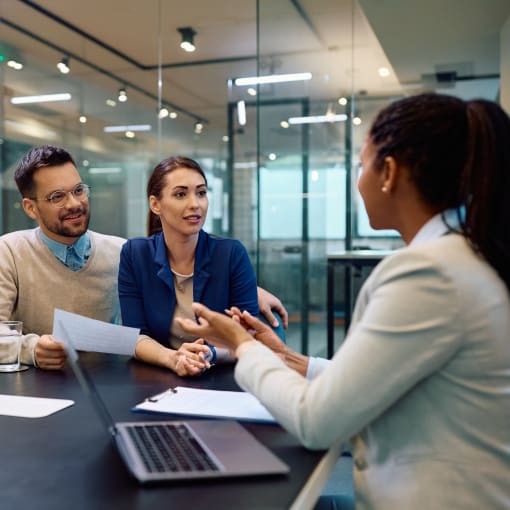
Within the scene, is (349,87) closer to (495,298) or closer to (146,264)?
(146,264)

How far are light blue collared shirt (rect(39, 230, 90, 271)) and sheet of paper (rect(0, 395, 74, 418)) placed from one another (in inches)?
29.7

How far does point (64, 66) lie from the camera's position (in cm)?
479

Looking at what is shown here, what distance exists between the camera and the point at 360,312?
967mm

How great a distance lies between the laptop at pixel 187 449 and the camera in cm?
83

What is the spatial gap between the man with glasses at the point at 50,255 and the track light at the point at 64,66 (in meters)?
3.10

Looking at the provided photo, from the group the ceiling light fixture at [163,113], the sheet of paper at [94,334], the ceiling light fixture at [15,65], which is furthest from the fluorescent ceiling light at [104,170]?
the sheet of paper at [94,334]

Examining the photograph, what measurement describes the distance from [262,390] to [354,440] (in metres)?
0.18

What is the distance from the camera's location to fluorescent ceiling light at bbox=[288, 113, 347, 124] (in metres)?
4.41

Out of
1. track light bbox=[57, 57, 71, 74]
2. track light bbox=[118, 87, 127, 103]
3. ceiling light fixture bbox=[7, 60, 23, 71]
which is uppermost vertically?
track light bbox=[57, 57, 71, 74]

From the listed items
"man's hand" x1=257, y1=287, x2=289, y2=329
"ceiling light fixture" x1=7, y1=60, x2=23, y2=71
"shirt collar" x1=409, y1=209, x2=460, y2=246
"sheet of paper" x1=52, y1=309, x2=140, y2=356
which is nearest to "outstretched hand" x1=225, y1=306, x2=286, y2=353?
"sheet of paper" x1=52, y1=309, x2=140, y2=356

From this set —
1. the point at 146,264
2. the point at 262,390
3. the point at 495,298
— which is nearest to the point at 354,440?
the point at 262,390

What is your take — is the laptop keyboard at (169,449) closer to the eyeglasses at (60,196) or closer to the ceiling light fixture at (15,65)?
the eyeglasses at (60,196)

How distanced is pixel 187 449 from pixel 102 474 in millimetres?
131

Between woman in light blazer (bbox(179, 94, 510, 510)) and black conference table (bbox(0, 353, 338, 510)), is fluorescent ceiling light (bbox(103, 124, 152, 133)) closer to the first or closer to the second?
black conference table (bbox(0, 353, 338, 510))
